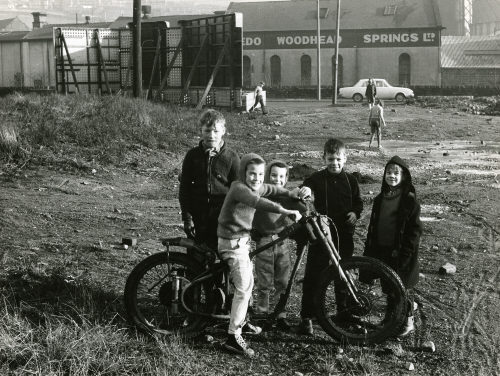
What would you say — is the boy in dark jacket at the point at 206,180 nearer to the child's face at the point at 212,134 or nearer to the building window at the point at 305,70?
the child's face at the point at 212,134

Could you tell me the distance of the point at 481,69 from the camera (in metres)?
60.4

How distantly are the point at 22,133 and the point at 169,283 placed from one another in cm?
852

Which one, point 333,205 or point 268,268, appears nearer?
point 268,268

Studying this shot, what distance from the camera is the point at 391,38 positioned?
6159 cm

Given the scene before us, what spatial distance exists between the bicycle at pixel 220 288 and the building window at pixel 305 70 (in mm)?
59481

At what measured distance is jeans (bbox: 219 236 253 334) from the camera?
5.11m

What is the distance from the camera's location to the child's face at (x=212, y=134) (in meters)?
5.53

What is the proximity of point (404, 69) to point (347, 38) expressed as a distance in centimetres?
571

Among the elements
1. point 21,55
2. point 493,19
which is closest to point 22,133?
point 21,55

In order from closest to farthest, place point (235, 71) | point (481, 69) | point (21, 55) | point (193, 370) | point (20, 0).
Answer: point (193, 370) < point (235, 71) < point (21, 55) < point (481, 69) < point (20, 0)

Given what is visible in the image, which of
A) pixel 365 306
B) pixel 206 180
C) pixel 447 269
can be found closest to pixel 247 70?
pixel 447 269

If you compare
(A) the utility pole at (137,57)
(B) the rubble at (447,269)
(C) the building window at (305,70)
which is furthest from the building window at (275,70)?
(B) the rubble at (447,269)

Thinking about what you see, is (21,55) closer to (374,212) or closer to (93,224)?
(93,224)

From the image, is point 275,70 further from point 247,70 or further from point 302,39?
point 302,39
